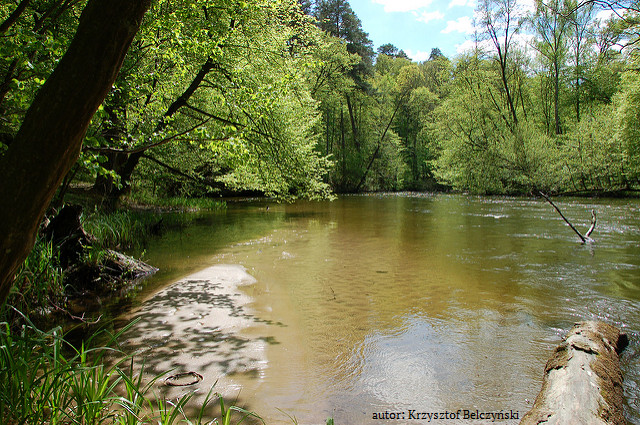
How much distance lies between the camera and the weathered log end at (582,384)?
9.08 ft

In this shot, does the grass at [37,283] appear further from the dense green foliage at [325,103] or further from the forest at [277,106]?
the dense green foliage at [325,103]

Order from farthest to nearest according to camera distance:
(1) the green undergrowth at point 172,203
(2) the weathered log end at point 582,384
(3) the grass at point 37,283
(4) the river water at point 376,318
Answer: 1. (1) the green undergrowth at point 172,203
2. (3) the grass at point 37,283
3. (4) the river water at point 376,318
4. (2) the weathered log end at point 582,384

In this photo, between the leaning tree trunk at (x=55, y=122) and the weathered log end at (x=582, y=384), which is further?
the weathered log end at (x=582, y=384)

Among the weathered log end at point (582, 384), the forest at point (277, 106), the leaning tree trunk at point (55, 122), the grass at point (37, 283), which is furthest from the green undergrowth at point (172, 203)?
the weathered log end at point (582, 384)

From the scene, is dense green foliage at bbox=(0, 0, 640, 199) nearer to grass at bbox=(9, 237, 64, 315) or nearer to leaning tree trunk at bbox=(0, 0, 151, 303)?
grass at bbox=(9, 237, 64, 315)

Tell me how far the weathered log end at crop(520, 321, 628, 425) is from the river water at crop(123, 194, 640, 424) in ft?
1.00

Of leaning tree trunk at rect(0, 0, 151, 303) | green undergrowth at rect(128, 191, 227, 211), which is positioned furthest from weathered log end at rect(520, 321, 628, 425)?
green undergrowth at rect(128, 191, 227, 211)

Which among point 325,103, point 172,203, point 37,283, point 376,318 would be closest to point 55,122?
point 37,283

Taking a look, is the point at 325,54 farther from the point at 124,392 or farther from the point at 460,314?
the point at 124,392

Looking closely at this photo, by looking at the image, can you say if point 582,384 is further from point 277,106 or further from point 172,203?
point 172,203

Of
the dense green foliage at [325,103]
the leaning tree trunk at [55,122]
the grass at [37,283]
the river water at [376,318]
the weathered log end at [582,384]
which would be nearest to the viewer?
the leaning tree trunk at [55,122]

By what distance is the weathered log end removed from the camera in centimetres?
277

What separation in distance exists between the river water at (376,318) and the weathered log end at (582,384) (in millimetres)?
304

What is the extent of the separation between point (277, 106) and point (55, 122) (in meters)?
8.16
